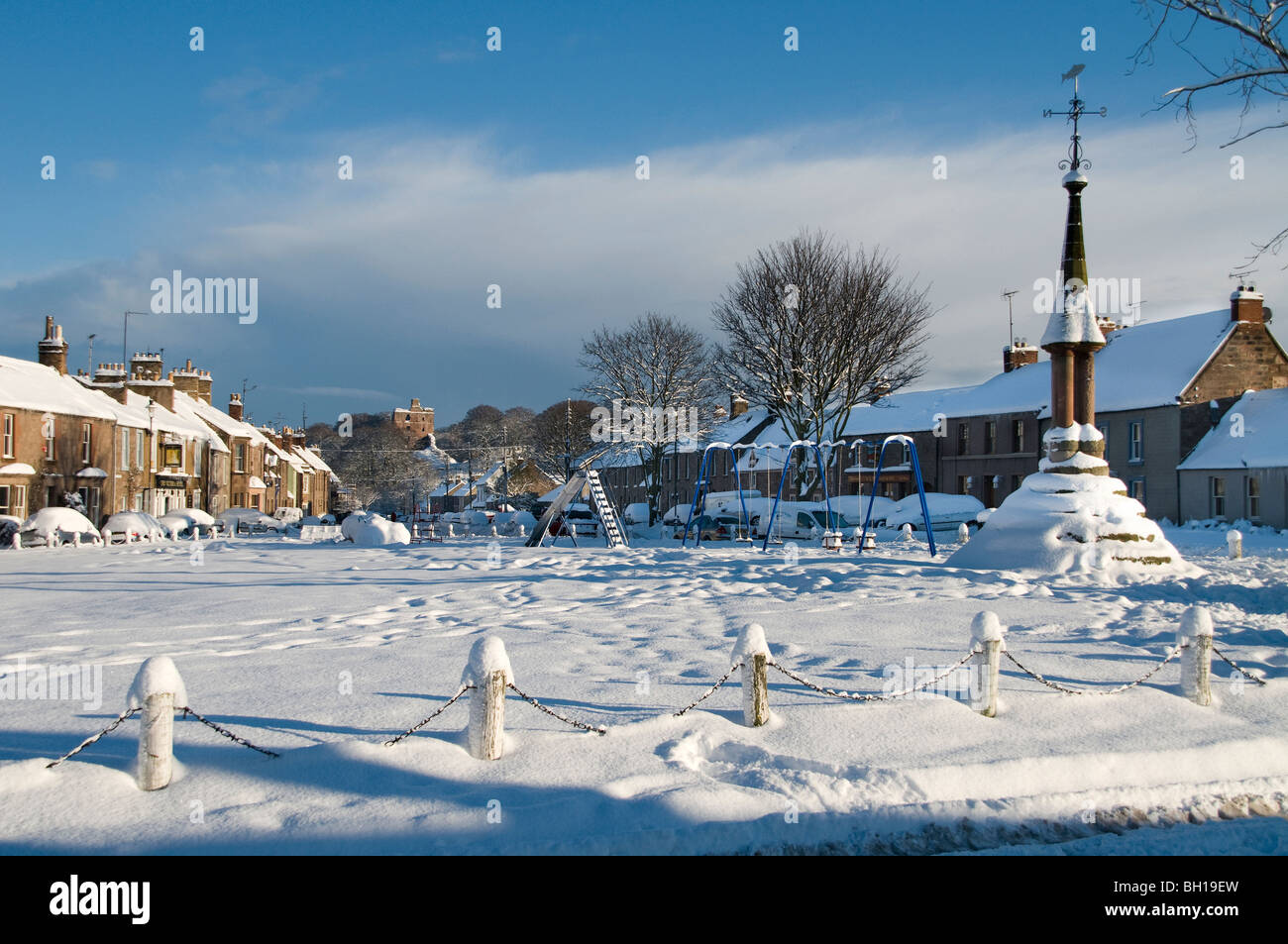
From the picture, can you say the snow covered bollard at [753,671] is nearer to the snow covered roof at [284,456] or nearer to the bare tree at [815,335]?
the bare tree at [815,335]

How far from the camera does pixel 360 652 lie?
33.7 ft

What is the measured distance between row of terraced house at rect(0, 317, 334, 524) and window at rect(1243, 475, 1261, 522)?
46.8m

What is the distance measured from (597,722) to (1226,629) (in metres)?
8.94

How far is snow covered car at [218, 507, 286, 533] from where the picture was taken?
45.8 m

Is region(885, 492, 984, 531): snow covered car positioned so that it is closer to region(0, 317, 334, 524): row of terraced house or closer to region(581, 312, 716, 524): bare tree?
region(581, 312, 716, 524): bare tree

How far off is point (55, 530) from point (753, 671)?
31857 mm

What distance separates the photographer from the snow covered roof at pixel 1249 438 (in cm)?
3528

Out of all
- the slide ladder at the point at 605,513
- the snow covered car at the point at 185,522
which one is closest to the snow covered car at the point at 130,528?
the snow covered car at the point at 185,522

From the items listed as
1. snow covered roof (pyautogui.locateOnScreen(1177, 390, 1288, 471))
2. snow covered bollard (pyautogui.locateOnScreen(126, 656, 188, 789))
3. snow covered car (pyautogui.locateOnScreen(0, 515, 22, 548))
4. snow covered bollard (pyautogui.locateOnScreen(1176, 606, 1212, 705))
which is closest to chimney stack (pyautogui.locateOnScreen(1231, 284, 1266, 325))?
snow covered roof (pyautogui.locateOnScreen(1177, 390, 1288, 471))

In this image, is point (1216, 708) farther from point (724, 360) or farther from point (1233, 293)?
point (1233, 293)
